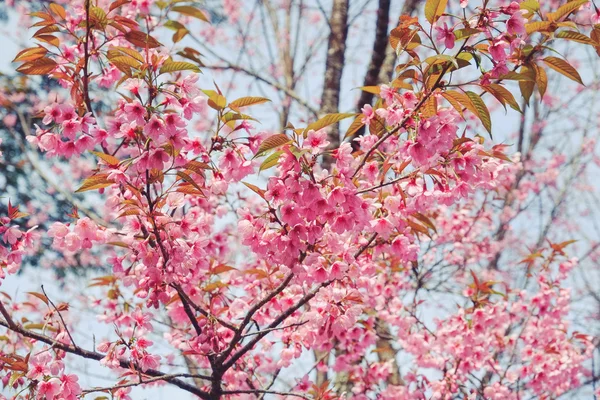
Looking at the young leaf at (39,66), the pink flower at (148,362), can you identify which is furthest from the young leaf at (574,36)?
the pink flower at (148,362)

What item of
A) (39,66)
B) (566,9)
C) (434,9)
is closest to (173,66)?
(39,66)

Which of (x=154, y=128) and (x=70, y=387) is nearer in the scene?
(x=154, y=128)

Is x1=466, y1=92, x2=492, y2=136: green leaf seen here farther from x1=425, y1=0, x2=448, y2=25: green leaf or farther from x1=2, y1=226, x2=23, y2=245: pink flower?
x1=2, y1=226, x2=23, y2=245: pink flower

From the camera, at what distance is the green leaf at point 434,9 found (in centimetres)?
148

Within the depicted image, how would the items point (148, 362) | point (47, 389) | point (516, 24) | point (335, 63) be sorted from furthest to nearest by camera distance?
point (335, 63)
point (148, 362)
point (47, 389)
point (516, 24)

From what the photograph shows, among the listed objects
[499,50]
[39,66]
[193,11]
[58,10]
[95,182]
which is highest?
[193,11]

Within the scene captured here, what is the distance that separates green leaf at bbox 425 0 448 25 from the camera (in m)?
1.48

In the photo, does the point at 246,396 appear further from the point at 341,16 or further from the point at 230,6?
the point at 230,6

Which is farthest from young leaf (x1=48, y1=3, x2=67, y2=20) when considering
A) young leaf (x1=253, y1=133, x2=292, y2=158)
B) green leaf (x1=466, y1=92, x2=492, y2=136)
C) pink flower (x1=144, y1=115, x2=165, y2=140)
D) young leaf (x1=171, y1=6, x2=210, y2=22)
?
green leaf (x1=466, y1=92, x2=492, y2=136)

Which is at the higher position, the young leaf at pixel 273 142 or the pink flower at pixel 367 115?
the pink flower at pixel 367 115

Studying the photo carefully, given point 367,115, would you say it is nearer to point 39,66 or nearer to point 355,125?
point 355,125

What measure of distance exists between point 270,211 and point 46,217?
740cm

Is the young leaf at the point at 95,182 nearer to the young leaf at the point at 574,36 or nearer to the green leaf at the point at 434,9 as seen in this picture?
the green leaf at the point at 434,9

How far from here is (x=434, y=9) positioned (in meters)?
1.49
